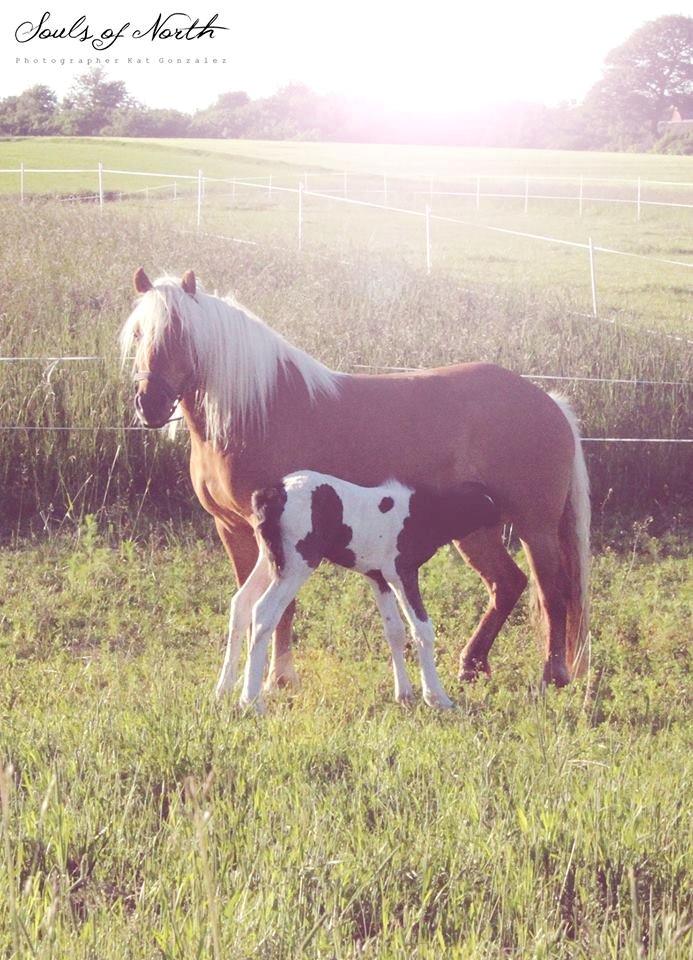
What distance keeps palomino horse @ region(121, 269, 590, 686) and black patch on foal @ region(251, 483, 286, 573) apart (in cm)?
37

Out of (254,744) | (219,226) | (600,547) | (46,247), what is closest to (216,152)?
(219,226)

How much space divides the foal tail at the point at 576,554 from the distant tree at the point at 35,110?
13419 millimetres

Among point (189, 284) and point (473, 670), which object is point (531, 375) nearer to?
point (473, 670)

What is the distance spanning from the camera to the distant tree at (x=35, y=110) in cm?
1662

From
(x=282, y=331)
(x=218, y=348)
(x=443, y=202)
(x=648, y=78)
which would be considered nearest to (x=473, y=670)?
(x=218, y=348)

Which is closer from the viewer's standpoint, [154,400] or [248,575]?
[154,400]

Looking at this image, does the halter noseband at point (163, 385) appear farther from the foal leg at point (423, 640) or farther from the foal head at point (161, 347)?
the foal leg at point (423, 640)

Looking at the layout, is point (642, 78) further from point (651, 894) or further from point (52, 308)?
point (651, 894)

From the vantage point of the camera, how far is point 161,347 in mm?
4902

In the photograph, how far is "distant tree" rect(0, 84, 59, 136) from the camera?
54.5 ft

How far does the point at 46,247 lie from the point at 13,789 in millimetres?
12501

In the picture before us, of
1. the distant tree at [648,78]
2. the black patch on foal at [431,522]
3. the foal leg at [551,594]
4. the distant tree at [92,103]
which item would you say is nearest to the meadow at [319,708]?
the foal leg at [551,594]

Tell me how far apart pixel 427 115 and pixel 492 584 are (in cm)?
1561

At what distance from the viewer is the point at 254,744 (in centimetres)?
379
